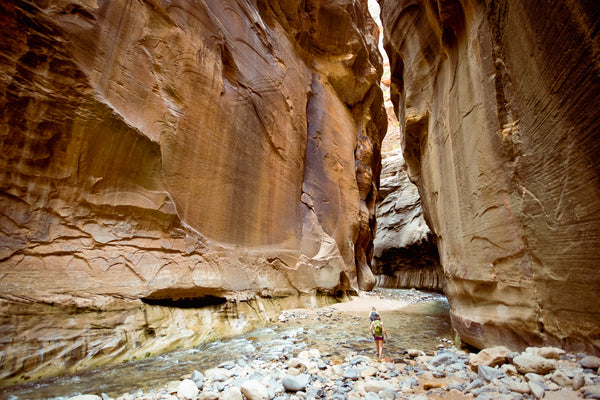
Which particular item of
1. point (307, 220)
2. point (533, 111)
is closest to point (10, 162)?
point (533, 111)

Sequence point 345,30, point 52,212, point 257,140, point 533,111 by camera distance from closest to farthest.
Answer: point 533,111 < point 52,212 < point 257,140 < point 345,30

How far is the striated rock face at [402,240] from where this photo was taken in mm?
20923

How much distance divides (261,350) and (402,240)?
19694 mm

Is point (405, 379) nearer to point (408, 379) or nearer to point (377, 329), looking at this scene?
point (408, 379)

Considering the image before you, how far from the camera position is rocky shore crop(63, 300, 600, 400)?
103 inches

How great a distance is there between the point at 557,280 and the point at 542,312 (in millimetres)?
450

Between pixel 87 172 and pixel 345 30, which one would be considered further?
pixel 345 30

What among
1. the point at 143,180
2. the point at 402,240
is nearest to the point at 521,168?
the point at 143,180

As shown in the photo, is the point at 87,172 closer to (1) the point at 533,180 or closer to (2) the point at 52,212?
(2) the point at 52,212

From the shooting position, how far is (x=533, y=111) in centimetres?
Answer: 354

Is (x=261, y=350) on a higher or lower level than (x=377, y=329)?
lower

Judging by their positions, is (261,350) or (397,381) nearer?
(397,381)

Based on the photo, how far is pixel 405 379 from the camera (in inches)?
131

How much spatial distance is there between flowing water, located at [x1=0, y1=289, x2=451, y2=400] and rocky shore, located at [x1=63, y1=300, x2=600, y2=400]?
365 mm
